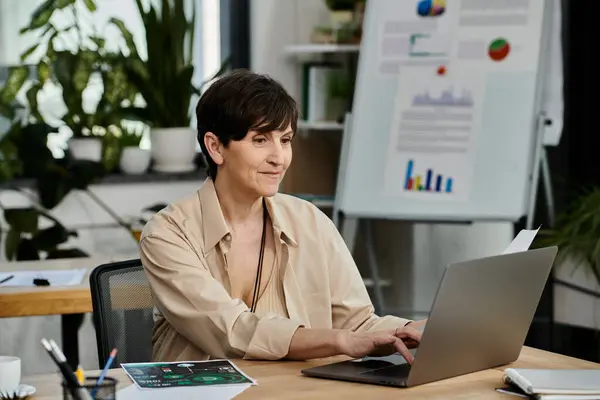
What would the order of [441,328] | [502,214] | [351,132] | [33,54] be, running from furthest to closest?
[33,54] < [351,132] < [502,214] < [441,328]

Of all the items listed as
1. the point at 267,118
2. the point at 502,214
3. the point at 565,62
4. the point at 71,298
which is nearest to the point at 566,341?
the point at 502,214

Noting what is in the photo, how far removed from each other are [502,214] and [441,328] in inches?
97.1

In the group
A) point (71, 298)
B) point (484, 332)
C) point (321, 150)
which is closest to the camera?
point (484, 332)

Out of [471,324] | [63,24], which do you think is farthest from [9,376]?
[63,24]

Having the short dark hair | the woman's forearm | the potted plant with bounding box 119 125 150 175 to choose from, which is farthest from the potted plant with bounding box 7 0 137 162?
the woman's forearm

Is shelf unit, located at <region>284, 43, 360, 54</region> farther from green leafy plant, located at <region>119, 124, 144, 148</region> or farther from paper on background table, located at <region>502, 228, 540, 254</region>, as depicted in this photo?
paper on background table, located at <region>502, 228, 540, 254</region>

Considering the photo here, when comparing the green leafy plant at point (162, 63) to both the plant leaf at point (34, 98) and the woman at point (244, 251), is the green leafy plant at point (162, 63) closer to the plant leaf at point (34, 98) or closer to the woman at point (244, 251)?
the plant leaf at point (34, 98)

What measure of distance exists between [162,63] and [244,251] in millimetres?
2686

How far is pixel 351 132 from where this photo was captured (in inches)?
173

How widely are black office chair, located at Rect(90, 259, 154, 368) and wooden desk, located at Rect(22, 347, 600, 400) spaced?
A: 33 centimetres

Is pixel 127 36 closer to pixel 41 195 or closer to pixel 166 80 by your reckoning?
pixel 166 80

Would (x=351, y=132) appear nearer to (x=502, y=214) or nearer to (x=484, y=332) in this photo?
(x=502, y=214)

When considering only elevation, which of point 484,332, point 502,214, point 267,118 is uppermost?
point 267,118

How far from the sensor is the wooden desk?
1.69m
